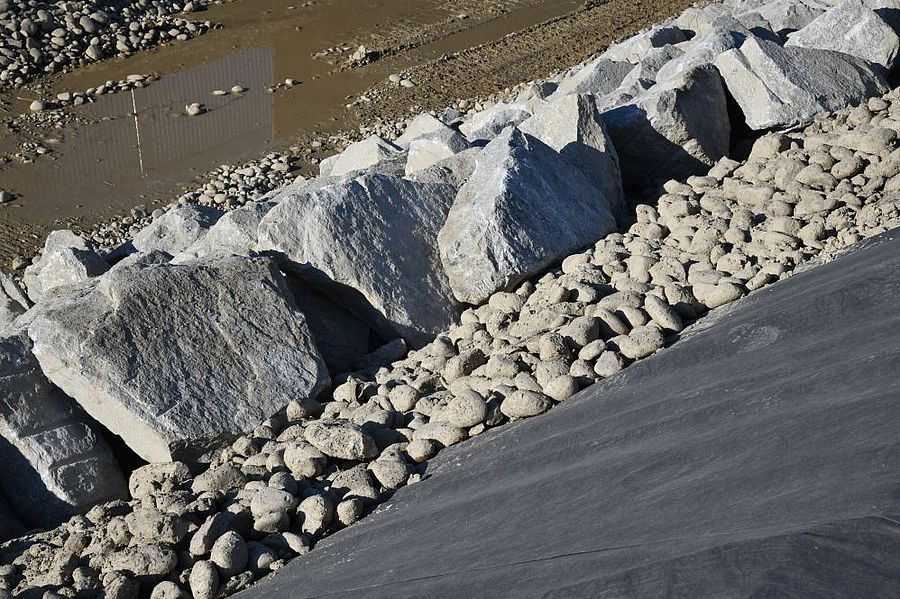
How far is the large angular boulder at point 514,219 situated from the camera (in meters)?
4.60

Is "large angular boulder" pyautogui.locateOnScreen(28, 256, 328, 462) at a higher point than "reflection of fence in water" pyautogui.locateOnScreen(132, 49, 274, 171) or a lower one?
lower

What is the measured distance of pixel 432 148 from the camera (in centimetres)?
561

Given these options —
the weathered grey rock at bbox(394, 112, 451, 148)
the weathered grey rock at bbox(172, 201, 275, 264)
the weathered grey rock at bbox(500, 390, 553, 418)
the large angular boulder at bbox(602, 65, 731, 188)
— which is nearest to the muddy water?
the weathered grey rock at bbox(394, 112, 451, 148)

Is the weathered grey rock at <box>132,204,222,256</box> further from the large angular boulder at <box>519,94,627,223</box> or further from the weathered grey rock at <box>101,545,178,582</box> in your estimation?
the weathered grey rock at <box>101,545,178,582</box>

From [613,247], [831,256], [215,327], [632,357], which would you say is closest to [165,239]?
[215,327]

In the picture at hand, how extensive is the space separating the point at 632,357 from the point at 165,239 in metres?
3.22

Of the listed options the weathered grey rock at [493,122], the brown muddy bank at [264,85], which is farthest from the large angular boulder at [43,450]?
the brown muddy bank at [264,85]

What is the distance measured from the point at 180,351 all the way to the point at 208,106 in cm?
610

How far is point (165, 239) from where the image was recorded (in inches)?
233

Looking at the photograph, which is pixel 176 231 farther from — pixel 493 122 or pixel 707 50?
pixel 707 50

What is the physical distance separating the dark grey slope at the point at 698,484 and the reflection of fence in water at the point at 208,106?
6.15 m

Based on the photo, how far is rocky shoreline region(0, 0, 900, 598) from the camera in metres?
3.59

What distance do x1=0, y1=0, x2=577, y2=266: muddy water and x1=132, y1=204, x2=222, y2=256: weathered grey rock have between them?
1924 millimetres

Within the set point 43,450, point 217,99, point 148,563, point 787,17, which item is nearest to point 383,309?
point 43,450
